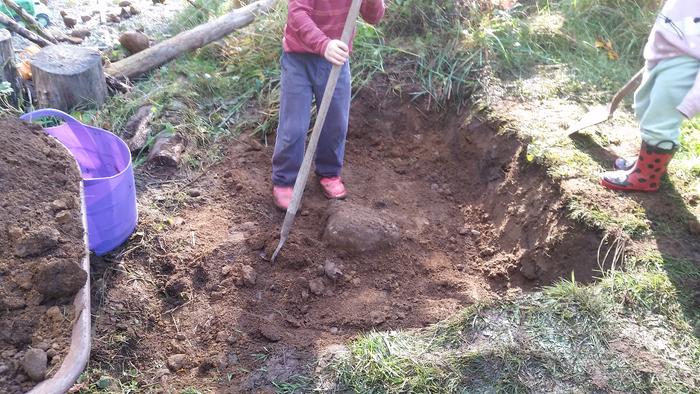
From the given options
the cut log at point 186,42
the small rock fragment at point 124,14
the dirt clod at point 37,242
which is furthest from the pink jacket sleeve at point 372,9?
the small rock fragment at point 124,14

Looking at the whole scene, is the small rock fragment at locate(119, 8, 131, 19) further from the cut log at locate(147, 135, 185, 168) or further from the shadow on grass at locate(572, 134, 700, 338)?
the shadow on grass at locate(572, 134, 700, 338)

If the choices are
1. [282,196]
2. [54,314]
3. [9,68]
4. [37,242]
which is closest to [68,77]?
[9,68]

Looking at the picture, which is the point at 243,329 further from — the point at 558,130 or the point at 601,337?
the point at 558,130

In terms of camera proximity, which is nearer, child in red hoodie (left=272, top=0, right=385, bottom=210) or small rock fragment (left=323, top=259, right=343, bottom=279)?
child in red hoodie (left=272, top=0, right=385, bottom=210)

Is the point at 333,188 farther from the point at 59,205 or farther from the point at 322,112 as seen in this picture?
the point at 59,205

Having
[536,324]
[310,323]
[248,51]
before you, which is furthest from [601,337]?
[248,51]

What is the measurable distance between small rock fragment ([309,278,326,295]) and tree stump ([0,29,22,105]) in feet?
7.47

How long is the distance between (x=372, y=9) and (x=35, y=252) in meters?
2.02

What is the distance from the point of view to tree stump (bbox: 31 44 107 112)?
3707 mm

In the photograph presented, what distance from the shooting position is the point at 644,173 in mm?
3285

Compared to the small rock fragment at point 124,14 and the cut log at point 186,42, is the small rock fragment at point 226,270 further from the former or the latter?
the small rock fragment at point 124,14

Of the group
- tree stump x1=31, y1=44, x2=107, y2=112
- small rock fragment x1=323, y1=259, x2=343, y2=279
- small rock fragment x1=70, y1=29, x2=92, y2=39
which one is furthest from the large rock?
small rock fragment x1=70, y1=29, x2=92, y2=39

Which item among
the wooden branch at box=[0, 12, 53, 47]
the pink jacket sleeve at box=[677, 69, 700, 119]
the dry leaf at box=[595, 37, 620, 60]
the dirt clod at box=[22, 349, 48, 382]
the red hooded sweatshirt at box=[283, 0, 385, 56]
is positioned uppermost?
the red hooded sweatshirt at box=[283, 0, 385, 56]

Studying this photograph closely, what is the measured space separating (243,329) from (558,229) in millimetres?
1756
